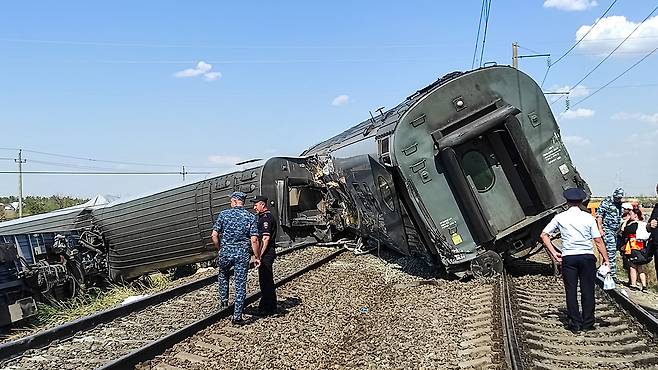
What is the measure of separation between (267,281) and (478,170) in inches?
156

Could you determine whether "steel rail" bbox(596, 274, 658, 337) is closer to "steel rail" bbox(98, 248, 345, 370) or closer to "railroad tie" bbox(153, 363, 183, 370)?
"railroad tie" bbox(153, 363, 183, 370)

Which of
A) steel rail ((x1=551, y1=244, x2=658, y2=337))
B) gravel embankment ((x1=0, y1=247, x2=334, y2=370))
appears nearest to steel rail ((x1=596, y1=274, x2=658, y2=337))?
steel rail ((x1=551, y1=244, x2=658, y2=337))

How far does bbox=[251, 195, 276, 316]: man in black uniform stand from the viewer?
341 inches

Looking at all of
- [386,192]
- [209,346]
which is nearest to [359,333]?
[209,346]

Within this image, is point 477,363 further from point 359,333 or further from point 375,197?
point 375,197

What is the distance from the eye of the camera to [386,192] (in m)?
11.1

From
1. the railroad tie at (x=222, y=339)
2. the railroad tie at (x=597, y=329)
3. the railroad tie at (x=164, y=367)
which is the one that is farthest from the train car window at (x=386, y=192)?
the railroad tie at (x=164, y=367)

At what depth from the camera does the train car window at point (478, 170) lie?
10258 mm

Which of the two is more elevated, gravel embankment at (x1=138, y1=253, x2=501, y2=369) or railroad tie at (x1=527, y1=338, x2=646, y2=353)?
gravel embankment at (x1=138, y1=253, x2=501, y2=369)

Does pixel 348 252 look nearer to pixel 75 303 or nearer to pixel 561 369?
pixel 75 303

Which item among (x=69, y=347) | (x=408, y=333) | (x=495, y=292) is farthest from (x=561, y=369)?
(x=69, y=347)

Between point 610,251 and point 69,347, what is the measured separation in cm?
869

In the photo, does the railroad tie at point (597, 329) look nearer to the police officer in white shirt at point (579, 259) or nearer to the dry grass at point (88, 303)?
the police officer in white shirt at point (579, 259)

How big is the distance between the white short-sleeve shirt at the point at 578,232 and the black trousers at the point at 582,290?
84 millimetres
